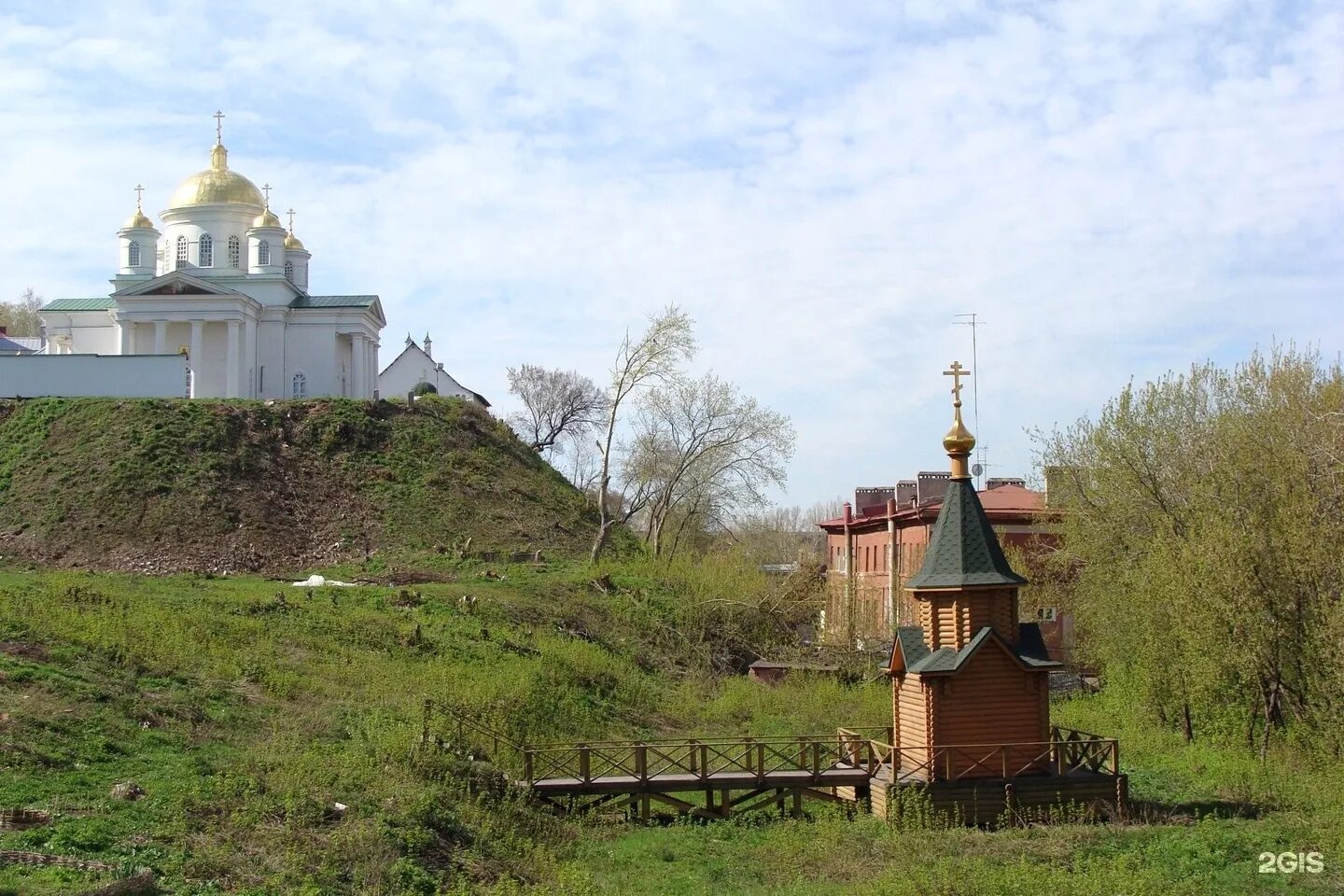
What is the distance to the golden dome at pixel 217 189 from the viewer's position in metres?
51.6

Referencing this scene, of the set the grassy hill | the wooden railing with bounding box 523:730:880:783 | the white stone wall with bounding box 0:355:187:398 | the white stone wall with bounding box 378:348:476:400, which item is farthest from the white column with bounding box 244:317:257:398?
the wooden railing with bounding box 523:730:880:783

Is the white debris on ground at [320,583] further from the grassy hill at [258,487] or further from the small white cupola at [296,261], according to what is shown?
the small white cupola at [296,261]

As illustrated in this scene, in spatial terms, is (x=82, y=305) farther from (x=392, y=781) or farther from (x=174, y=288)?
(x=392, y=781)

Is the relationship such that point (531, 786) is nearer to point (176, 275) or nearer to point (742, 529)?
point (176, 275)

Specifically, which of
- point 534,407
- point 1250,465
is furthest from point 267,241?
point 1250,465

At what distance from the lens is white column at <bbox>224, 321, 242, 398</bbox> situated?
158 feet

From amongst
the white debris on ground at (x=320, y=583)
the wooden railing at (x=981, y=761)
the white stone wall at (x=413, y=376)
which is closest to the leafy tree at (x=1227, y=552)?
the wooden railing at (x=981, y=761)

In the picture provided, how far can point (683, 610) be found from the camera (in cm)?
3700

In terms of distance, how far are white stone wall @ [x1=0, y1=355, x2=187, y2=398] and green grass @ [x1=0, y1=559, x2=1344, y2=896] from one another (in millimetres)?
17424

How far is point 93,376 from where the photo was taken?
44781 millimetres

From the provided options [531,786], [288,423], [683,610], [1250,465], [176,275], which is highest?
[176,275]

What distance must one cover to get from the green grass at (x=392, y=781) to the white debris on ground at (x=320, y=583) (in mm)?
2288

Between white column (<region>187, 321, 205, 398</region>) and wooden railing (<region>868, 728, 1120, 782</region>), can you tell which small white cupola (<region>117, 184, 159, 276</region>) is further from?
wooden railing (<region>868, 728, 1120, 782</region>)

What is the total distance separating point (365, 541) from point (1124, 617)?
22285mm
